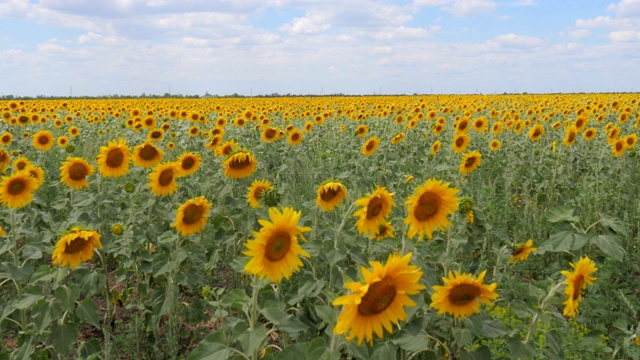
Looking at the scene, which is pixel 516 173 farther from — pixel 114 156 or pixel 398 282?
pixel 398 282

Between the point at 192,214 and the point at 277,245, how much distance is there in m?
1.43

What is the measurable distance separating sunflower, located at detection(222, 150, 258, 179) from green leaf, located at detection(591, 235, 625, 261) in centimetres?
241

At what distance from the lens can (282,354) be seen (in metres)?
2.04

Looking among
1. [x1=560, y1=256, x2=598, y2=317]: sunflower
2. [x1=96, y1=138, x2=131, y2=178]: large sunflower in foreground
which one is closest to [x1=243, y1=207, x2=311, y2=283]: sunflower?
[x1=560, y1=256, x2=598, y2=317]: sunflower

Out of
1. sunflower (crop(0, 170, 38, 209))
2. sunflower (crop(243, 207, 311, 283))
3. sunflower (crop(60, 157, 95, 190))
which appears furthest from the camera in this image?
sunflower (crop(60, 157, 95, 190))

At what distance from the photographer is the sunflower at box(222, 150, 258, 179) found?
3957 mm

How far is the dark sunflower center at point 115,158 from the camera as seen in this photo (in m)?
4.16

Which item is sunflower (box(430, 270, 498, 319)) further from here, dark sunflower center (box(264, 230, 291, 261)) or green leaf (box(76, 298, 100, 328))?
green leaf (box(76, 298, 100, 328))

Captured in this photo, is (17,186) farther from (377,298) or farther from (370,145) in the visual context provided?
(370,145)

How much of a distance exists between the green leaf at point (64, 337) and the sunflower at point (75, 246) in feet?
1.18

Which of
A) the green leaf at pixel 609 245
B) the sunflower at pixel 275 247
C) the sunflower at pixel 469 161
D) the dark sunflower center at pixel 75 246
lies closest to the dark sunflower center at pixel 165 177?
the dark sunflower center at pixel 75 246

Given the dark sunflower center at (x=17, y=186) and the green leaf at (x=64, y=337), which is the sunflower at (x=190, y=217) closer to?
the green leaf at (x=64, y=337)

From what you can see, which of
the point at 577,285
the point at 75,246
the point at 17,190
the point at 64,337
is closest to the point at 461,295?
the point at 577,285

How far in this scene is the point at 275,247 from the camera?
2051 millimetres
